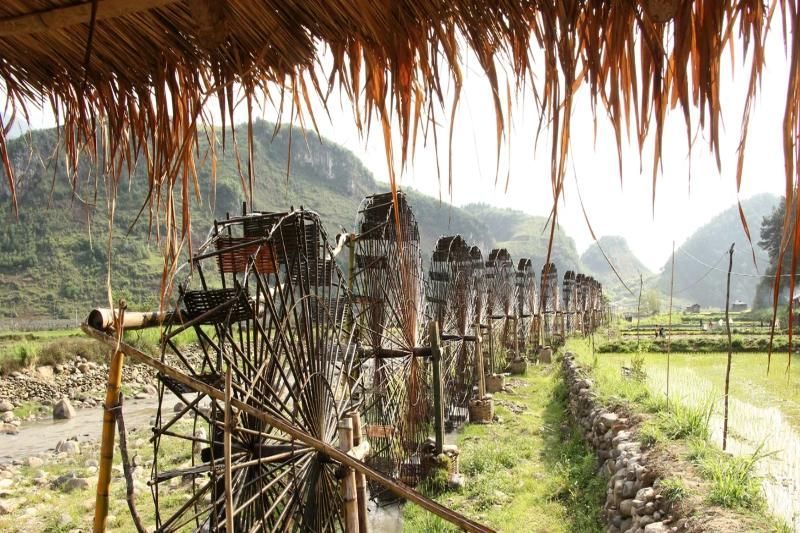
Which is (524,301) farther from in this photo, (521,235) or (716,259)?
(716,259)

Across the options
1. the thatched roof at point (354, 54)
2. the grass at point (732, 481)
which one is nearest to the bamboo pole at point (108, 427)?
the thatched roof at point (354, 54)

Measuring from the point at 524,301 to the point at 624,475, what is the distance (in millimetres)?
16640

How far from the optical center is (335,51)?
1.58m

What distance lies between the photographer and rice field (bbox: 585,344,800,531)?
5.13 m

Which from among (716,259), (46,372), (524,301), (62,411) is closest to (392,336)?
(62,411)

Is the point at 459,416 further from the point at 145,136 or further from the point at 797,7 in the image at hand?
the point at 797,7

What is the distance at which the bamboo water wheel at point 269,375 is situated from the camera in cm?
399

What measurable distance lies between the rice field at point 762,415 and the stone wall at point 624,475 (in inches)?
33.0

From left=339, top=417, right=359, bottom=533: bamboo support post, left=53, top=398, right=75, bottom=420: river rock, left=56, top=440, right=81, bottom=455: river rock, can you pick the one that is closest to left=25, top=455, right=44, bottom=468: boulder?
left=56, top=440, right=81, bottom=455: river rock

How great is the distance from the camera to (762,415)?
29.9 ft

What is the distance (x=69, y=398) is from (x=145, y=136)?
2020cm

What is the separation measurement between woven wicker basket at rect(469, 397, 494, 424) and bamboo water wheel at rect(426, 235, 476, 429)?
456 millimetres

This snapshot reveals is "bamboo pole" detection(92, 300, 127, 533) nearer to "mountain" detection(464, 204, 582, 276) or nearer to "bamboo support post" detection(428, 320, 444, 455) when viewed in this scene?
"bamboo support post" detection(428, 320, 444, 455)

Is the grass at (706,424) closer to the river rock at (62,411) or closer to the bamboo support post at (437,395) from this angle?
the bamboo support post at (437,395)
